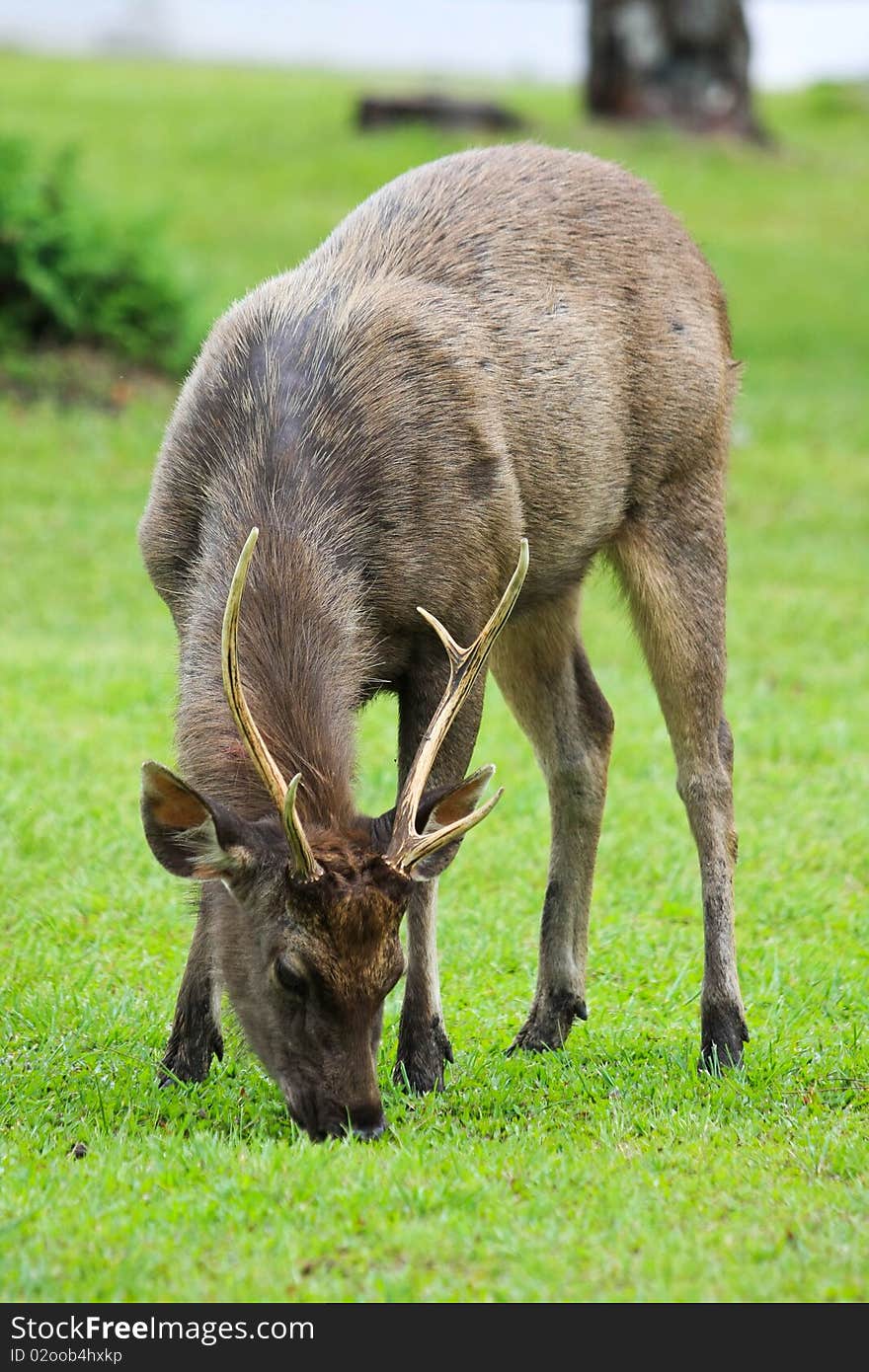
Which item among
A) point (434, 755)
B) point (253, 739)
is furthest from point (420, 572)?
point (253, 739)

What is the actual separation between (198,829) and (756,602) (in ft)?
26.6

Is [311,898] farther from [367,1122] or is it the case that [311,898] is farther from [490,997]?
[490,997]

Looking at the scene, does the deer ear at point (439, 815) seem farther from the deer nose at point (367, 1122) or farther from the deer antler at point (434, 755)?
the deer nose at point (367, 1122)

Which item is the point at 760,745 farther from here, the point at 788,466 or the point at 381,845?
the point at 788,466

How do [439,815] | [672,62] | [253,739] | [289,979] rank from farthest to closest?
[672,62], [439,815], [289,979], [253,739]

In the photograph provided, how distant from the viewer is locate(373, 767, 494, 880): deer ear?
490 cm

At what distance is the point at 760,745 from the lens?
9.59m

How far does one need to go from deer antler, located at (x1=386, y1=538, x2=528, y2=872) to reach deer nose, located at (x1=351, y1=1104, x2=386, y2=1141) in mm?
644

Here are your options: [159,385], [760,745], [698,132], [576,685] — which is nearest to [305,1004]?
[576,685]

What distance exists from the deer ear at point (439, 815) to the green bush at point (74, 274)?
998 cm

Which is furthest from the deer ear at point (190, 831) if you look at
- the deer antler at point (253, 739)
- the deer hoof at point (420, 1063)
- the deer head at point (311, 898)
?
the deer hoof at point (420, 1063)

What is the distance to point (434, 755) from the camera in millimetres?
4961

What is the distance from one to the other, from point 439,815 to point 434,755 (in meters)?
0.27

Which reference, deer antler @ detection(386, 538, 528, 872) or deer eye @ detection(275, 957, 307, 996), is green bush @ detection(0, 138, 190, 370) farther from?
deer eye @ detection(275, 957, 307, 996)
